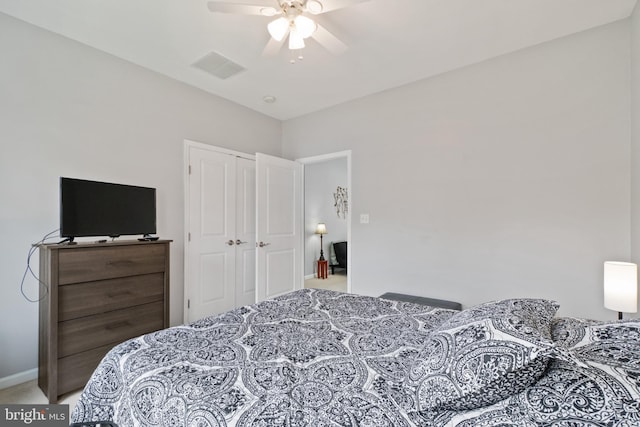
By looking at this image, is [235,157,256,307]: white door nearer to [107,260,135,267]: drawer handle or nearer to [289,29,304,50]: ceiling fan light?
[107,260,135,267]: drawer handle

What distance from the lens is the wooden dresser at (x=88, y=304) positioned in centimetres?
193

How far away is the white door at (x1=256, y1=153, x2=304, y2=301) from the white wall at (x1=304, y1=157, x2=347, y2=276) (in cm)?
176

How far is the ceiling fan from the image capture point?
1780 mm

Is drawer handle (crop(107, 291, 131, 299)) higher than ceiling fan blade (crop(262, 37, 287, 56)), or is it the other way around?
ceiling fan blade (crop(262, 37, 287, 56))

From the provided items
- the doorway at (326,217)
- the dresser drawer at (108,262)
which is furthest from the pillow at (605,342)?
the doorway at (326,217)

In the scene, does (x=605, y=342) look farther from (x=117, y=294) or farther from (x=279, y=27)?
(x=117, y=294)

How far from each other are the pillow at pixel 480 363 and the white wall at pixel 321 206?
5.16 m

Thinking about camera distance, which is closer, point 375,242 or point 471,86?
point 471,86

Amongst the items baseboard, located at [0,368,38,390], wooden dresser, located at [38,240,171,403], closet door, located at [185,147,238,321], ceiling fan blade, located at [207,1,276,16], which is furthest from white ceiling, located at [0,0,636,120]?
baseboard, located at [0,368,38,390]

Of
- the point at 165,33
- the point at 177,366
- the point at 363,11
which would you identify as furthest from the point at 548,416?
the point at 165,33

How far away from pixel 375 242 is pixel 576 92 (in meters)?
2.26

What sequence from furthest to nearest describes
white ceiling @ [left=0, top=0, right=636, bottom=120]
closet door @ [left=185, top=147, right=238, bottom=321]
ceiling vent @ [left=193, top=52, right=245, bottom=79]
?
closet door @ [left=185, top=147, right=238, bottom=321]
ceiling vent @ [left=193, top=52, right=245, bottom=79]
white ceiling @ [left=0, top=0, right=636, bottom=120]

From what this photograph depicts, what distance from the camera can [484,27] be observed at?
2332 millimetres

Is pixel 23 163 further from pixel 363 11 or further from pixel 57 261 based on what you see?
pixel 363 11
